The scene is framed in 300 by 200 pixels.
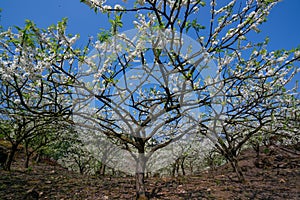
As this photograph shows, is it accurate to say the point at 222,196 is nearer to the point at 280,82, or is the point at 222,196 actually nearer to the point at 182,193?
the point at 182,193

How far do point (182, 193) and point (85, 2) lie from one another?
6.62 m

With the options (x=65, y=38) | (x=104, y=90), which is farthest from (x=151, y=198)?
(x=65, y=38)

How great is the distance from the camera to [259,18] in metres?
4.54

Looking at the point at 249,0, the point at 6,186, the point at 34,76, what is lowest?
the point at 6,186

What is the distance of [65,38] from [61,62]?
24.0 inches

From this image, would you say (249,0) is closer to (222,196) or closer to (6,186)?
(222,196)

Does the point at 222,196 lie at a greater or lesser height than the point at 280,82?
lesser

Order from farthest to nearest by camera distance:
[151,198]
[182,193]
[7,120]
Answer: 1. [7,120]
2. [182,193]
3. [151,198]

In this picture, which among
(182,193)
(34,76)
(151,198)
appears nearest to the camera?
(34,76)

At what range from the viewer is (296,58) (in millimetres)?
4887

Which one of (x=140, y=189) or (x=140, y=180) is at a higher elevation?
(x=140, y=180)

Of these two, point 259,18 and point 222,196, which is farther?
point 222,196

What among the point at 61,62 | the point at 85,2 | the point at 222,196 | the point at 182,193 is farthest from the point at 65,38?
the point at 222,196

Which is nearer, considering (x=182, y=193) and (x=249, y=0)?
(x=249, y=0)
